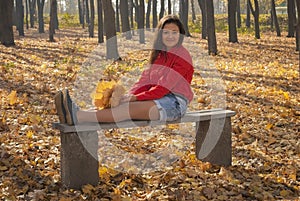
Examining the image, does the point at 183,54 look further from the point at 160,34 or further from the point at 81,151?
the point at 81,151

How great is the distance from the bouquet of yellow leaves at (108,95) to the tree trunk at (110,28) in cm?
885

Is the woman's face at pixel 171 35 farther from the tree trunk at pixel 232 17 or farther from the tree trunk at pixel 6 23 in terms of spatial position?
the tree trunk at pixel 232 17

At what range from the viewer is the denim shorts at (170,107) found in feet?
13.6

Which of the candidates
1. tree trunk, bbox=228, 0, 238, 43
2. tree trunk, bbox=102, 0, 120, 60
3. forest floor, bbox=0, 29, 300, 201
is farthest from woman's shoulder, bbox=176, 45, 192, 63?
tree trunk, bbox=228, 0, 238, 43

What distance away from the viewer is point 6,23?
52.3ft

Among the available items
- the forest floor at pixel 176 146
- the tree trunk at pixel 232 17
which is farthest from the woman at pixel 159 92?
the tree trunk at pixel 232 17

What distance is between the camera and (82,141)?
3.81 meters

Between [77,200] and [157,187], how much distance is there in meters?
0.78

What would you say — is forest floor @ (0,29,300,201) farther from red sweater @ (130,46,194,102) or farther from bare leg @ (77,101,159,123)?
red sweater @ (130,46,194,102)

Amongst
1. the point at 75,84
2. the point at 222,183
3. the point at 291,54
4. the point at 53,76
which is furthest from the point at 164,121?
the point at 291,54

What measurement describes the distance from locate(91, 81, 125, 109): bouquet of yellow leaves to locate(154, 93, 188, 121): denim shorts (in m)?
0.38

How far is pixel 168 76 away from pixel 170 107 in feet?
1.01

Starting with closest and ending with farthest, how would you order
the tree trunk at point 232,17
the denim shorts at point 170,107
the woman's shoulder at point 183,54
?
1. the denim shorts at point 170,107
2. the woman's shoulder at point 183,54
3. the tree trunk at point 232,17

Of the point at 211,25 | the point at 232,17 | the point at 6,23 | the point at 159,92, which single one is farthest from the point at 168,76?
the point at 232,17
